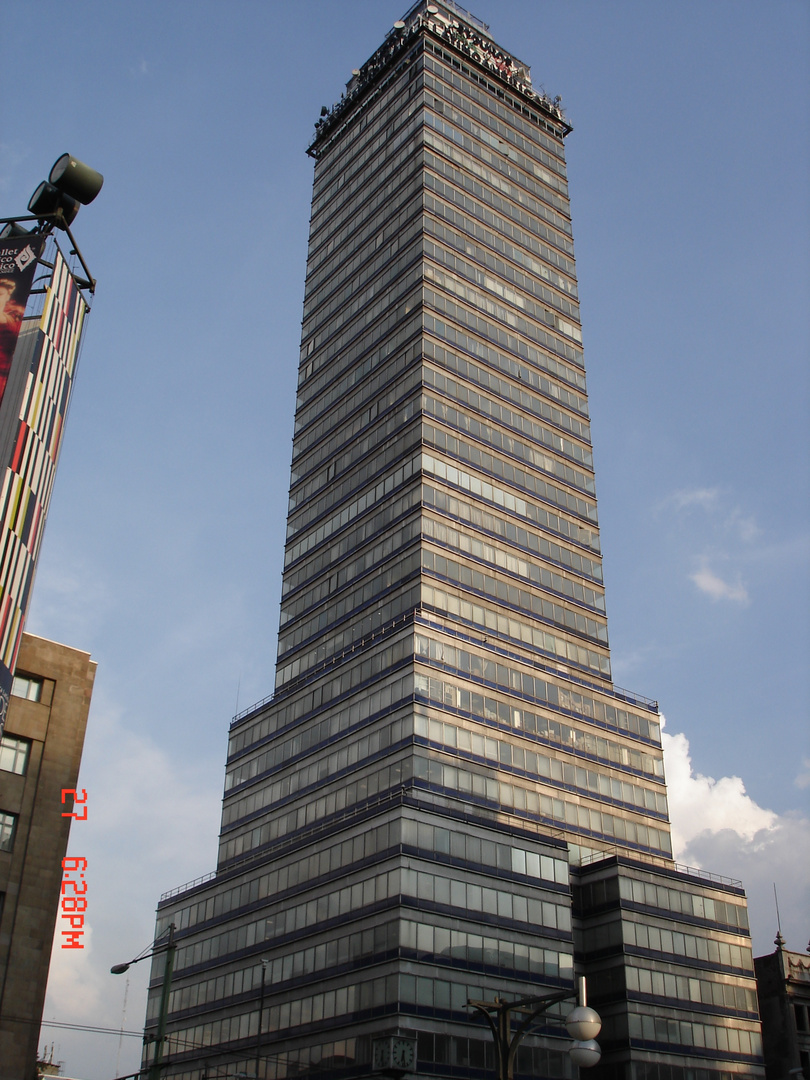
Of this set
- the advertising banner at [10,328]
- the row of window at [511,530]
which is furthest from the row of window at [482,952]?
the row of window at [511,530]

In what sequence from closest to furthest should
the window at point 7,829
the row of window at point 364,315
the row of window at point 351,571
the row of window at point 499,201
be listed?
the window at point 7,829, the row of window at point 351,571, the row of window at point 364,315, the row of window at point 499,201

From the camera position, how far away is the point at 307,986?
80812 millimetres

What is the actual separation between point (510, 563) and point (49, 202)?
52.6m

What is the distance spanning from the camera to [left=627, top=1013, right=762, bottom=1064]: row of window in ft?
264

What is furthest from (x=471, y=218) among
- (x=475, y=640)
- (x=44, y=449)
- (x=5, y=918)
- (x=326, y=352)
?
(x=5, y=918)

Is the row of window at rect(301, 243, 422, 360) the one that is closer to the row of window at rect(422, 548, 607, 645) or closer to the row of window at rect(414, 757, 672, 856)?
the row of window at rect(422, 548, 607, 645)

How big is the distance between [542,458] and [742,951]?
5111cm

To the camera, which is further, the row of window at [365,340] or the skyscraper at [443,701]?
the row of window at [365,340]

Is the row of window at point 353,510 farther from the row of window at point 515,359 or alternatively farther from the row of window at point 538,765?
the row of window at point 538,765

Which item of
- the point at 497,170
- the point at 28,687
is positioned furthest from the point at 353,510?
the point at 28,687

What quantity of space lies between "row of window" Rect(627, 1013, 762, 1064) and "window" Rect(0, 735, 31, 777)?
1951 inches

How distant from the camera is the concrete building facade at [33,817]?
4969 centimetres

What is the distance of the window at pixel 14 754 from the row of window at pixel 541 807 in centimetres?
3533

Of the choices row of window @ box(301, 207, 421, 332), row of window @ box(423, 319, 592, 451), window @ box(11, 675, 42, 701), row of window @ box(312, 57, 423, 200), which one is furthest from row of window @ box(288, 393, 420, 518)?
window @ box(11, 675, 42, 701)
